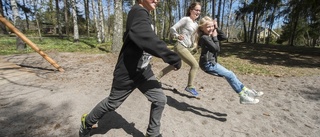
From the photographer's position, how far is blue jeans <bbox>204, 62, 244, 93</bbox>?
3.36 meters

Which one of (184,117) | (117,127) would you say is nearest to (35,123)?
(117,127)

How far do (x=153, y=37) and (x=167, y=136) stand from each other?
155 centimetres

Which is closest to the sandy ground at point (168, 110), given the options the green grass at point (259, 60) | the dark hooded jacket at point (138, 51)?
the dark hooded jacket at point (138, 51)

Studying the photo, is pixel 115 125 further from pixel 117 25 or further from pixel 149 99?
pixel 117 25

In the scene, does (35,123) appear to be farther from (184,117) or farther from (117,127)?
(184,117)

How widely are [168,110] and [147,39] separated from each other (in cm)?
205

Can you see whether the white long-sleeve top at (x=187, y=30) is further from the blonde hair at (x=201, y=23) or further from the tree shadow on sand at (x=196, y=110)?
the tree shadow on sand at (x=196, y=110)

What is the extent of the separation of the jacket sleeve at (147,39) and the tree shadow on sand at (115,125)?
1.41 metres

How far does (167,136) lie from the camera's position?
2949mm

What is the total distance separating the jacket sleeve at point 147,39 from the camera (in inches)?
81.6

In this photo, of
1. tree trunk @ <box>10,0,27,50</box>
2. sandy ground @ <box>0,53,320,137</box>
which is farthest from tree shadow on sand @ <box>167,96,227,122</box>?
tree trunk @ <box>10,0,27,50</box>

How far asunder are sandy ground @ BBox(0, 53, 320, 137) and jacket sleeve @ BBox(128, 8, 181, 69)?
1.40m

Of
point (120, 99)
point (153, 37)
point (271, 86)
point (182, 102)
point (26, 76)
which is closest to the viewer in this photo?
point (153, 37)

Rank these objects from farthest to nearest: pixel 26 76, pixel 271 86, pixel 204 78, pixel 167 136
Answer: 1. pixel 204 78
2. pixel 26 76
3. pixel 271 86
4. pixel 167 136
